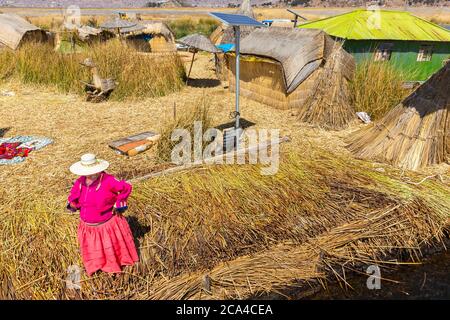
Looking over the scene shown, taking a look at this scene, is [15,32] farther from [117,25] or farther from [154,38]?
[154,38]

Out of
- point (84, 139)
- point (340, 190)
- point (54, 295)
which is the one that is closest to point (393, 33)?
point (340, 190)

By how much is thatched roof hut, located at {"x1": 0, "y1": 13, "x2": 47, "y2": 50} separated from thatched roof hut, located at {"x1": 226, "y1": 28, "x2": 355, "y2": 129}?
9.75 m

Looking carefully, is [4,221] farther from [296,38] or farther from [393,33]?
[393,33]

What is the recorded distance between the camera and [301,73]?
9617 mm

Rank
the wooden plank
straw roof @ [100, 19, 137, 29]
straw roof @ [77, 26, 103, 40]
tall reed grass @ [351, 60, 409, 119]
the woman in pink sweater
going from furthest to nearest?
straw roof @ [77, 26, 103, 40] → straw roof @ [100, 19, 137, 29] → tall reed grass @ [351, 60, 409, 119] → the wooden plank → the woman in pink sweater

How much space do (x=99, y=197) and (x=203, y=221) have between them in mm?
1760

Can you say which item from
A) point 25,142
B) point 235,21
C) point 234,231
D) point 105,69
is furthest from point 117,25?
point 234,231

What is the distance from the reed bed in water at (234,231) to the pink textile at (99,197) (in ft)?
2.82

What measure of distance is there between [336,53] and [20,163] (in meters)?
7.42

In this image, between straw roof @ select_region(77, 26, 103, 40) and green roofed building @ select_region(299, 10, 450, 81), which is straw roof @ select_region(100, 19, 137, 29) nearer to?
straw roof @ select_region(77, 26, 103, 40)

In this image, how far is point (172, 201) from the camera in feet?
17.0

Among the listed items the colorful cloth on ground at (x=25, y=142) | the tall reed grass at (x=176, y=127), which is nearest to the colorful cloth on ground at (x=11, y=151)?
the colorful cloth on ground at (x=25, y=142)

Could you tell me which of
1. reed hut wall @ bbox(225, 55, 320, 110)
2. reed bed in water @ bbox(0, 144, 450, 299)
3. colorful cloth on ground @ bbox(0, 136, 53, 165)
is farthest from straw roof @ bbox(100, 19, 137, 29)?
reed bed in water @ bbox(0, 144, 450, 299)

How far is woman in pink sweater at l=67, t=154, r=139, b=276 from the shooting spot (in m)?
3.44
